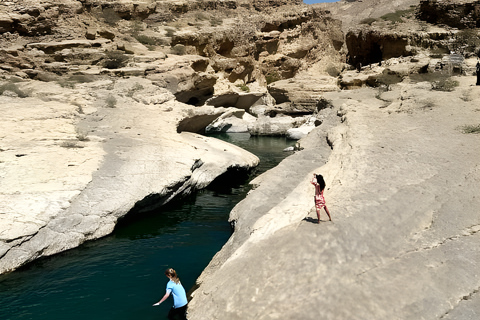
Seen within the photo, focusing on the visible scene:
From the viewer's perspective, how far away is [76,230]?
8.38m

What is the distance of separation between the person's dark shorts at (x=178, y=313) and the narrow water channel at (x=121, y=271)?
0.21 meters

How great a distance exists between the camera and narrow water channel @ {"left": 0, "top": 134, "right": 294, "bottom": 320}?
619 centimetres

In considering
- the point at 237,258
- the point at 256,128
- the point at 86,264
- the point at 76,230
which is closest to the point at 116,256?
the point at 86,264

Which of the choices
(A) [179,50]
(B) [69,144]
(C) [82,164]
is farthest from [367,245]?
(A) [179,50]

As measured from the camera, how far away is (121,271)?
752 cm

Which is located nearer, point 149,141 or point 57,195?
point 57,195

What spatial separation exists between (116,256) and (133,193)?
75.5 inches

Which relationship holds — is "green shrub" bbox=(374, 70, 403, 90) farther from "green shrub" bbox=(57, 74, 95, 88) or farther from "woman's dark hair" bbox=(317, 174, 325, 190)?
"woman's dark hair" bbox=(317, 174, 325, 190)

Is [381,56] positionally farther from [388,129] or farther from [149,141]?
[149,141]

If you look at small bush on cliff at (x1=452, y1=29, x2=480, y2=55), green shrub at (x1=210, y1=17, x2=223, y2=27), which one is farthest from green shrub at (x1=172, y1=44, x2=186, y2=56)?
small bush on cliff at (x1=452, y1=29, x2=480, y2=55)

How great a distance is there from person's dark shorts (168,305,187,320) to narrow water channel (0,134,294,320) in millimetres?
211

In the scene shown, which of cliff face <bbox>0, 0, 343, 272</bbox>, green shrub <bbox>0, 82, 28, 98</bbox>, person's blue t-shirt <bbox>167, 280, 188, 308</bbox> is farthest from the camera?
green shrub <bbox>0, 82, 28, 98</bbox>

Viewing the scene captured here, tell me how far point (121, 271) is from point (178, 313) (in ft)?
7.17

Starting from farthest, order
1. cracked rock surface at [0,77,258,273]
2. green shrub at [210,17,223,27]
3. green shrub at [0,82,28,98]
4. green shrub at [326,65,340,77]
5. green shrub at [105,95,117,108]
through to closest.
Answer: green shrub at [326,65,340,77] < green shrub at [210,17,223,27] < green shrub at [105,95,117,108] < green shrub at [0,82,28,98] < cracked rock surface at [0,77,258,273]
